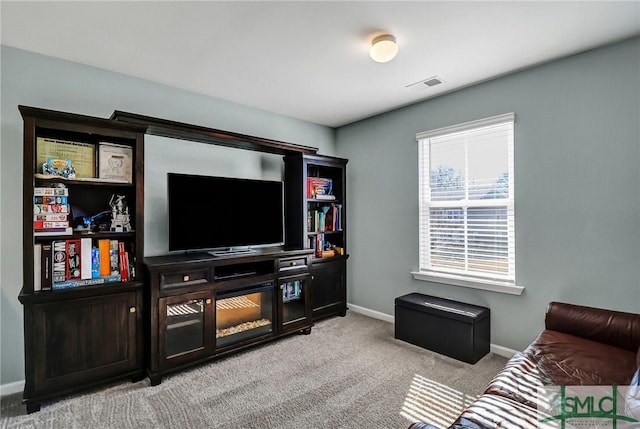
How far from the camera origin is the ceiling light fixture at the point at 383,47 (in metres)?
2.16

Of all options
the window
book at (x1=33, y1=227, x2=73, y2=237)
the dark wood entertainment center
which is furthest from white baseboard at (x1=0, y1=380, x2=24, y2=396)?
the window

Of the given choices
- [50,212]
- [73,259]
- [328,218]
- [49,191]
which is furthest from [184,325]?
[328,218]

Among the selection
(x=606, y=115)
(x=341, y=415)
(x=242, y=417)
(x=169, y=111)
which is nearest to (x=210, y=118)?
(x=169, y=111)

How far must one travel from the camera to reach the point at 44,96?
2.39 meters

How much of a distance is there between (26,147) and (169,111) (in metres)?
1.19

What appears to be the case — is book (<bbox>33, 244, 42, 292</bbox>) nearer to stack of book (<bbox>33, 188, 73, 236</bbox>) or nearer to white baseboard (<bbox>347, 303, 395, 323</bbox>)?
stack of book (<bbox>33, 188, 73, 236</bbox>)

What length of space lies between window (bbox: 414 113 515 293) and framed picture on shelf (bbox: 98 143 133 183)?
109 inches

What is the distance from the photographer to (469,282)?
119 inches

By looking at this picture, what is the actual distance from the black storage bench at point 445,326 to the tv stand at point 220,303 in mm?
1001

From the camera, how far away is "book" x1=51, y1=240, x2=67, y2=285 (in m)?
2.12

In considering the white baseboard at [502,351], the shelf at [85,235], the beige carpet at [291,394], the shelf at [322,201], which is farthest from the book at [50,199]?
the white baseboard at [502,351]

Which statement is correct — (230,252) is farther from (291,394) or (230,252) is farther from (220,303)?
(291,394)

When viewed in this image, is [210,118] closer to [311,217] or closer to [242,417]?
[311,217]

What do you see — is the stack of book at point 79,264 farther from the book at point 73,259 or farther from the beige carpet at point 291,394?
the beige carpet at point 291,394
